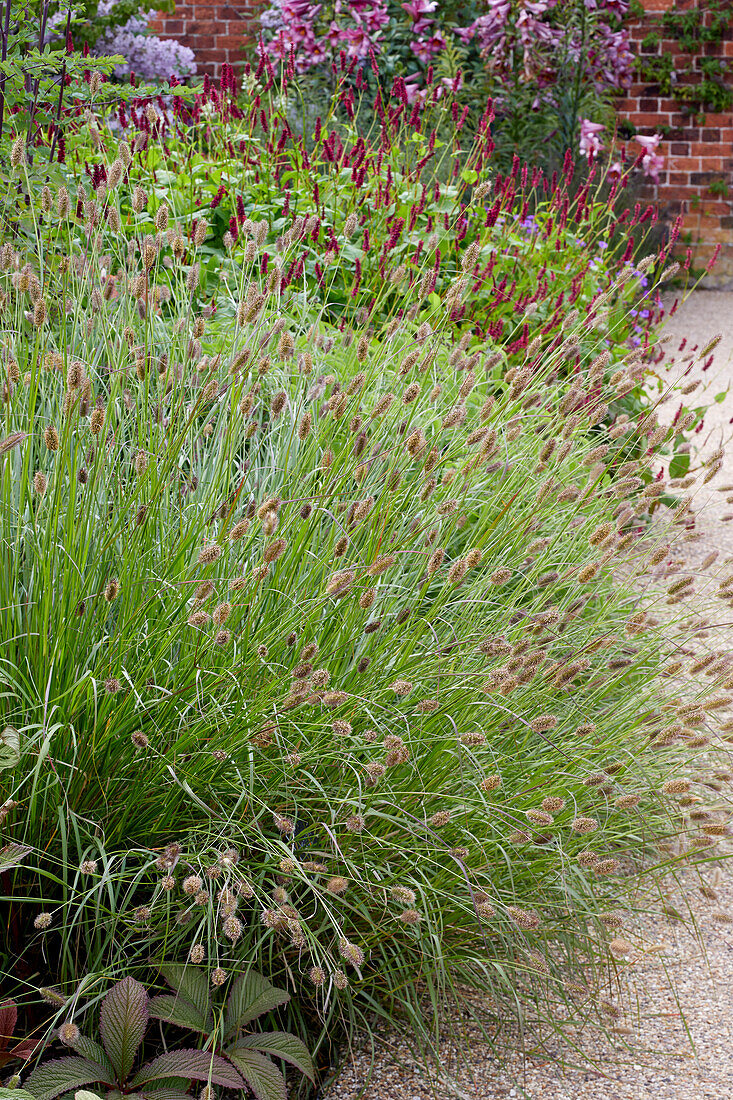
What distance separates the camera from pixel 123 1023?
1319 millimetres

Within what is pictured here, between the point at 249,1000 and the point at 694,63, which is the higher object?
the point at 694,63

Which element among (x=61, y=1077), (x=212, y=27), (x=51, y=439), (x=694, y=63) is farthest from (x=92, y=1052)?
(x=694, y=63)

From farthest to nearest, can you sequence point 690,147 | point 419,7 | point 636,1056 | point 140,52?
point 690,147
point 140,52
point 419,7
point 636,1056

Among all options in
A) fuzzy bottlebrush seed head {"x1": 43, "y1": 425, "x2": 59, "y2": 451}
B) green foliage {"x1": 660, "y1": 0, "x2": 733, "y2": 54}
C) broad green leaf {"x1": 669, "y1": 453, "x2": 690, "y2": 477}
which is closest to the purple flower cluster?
green foliage {"x1": 660, "y1": 0, "x2": 733, "y2": 54}

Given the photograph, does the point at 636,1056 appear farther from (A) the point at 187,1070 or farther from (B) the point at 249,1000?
(A) the point at 187,1070

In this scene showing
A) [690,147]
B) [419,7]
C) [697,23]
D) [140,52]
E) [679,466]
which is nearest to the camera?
[679,466]

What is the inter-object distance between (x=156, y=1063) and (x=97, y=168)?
2258 millimetres

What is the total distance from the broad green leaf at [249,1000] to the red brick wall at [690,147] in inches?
368

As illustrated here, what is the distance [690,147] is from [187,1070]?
1027 centimetres

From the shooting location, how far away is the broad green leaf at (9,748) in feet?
Answer: 4.37

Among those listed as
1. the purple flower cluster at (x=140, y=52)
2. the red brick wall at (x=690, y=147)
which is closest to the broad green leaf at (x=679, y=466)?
the purple flower cluster at (x=140, y=52)

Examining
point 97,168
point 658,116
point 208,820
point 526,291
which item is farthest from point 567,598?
point 658,116

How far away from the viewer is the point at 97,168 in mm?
2740

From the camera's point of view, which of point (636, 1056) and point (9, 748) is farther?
point (636, 1056)
